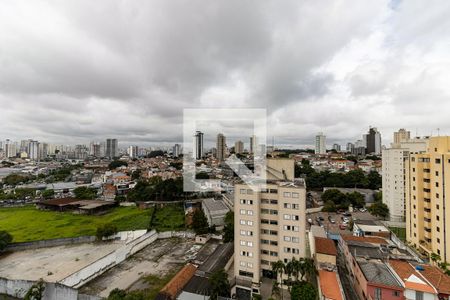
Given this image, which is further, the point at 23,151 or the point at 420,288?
the point at 23,151

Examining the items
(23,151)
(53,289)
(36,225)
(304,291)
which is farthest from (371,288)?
(23,151)

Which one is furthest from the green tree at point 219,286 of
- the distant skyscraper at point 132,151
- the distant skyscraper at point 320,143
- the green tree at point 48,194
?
the distant skyscraper at point 132,151

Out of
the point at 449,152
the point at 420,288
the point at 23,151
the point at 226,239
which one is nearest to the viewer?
the point at 420,288

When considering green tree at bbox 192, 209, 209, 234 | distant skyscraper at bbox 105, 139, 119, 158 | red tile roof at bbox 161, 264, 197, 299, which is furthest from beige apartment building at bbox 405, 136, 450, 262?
distant skyscraper at bbox 105, 139, 119, 158

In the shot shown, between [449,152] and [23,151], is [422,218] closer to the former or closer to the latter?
[449,152]

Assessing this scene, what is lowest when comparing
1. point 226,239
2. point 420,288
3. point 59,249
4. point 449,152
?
point 59,249

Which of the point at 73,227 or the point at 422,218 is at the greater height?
the point at 422,218
